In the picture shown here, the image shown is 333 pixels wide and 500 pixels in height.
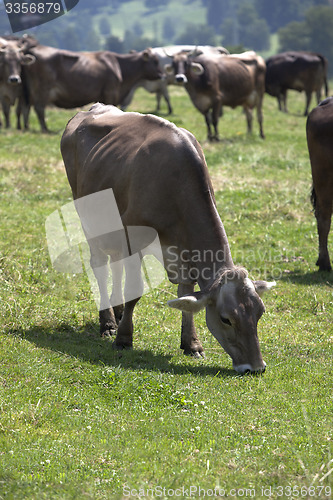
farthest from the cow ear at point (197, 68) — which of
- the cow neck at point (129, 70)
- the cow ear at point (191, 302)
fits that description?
the cow ear at point (191, 302)

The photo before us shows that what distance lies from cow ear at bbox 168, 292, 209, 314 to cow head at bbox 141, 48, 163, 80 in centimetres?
1742

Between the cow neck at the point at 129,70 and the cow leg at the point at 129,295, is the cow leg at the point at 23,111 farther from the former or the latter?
the cow leg at the point at 129,295

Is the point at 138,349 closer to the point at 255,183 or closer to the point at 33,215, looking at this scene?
the point at 33,215

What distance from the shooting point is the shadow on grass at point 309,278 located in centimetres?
921

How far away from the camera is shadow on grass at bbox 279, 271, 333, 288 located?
921cm

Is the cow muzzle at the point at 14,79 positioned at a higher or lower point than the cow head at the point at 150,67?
higher

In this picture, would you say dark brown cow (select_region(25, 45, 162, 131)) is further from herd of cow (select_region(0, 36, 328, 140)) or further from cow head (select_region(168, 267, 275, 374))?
cow head (select_region(168, 267, 275, 374))

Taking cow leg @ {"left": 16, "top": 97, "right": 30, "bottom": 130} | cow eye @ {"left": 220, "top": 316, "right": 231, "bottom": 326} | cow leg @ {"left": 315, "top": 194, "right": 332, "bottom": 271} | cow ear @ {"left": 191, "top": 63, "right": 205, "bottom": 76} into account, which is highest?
cow eye @ {"left": 220, "top": 316, "right": 231, "bottom": 326}

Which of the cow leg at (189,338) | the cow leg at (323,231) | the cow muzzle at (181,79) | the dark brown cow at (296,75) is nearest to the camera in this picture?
the cow leg at (189,338)

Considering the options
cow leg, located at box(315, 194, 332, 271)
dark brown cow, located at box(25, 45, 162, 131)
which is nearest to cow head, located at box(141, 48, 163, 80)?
dark brown cow, located at box(25, 45, 162, 131)

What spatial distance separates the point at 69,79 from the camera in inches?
778

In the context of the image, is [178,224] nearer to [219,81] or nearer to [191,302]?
[191,302]

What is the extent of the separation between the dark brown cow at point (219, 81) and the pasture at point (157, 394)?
962 centimetres

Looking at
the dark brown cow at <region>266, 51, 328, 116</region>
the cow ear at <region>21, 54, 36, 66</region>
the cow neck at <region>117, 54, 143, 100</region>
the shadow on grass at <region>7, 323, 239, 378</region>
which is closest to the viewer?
the shadow on grass at <region>7, 323, 239, 378</region>
